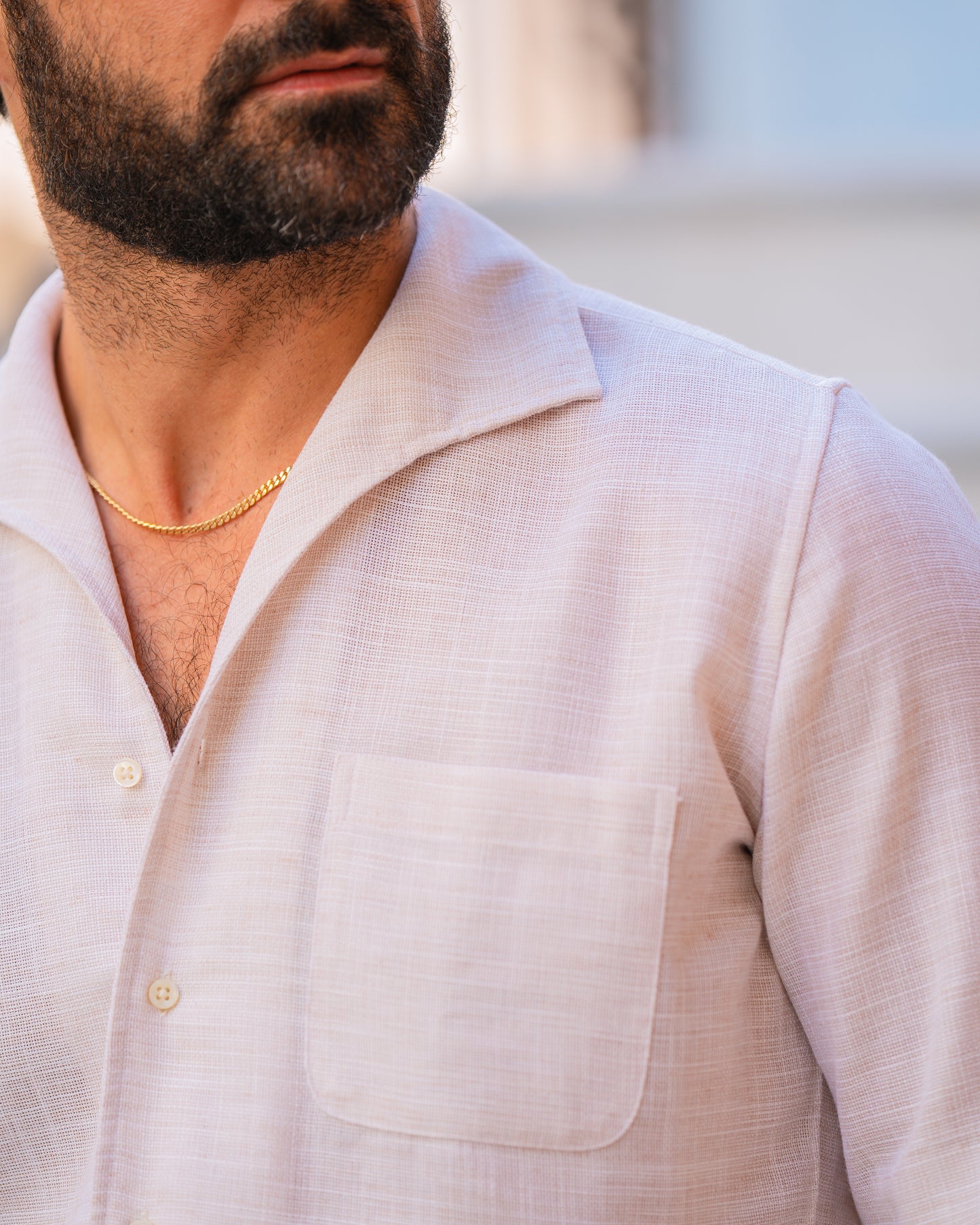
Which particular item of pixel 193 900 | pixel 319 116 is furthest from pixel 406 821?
pixel 319 116

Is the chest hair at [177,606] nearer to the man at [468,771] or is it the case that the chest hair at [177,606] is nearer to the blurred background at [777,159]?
the man at [468,771]

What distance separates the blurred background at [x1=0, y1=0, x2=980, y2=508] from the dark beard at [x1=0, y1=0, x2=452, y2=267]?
2.65 meters

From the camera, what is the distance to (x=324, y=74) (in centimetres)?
109

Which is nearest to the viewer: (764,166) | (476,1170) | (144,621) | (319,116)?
(476,1170)

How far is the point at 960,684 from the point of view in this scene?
98cm

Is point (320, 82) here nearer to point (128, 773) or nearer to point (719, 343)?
point (719, 343)

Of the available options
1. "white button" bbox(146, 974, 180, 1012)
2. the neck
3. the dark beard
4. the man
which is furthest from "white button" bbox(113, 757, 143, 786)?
the dark beard

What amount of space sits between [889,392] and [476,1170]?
3.10 meters

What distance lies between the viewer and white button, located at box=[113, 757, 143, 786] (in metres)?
1.07

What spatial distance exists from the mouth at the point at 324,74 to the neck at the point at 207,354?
12 centimetres

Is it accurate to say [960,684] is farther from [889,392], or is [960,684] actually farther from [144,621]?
[889,392]

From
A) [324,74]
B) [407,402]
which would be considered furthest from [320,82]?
[407,402]

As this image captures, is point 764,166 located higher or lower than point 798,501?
lower

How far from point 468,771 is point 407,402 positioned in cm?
29
